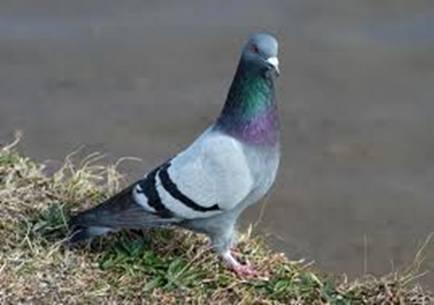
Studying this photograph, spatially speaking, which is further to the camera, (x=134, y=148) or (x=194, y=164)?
(x=134, y=148)

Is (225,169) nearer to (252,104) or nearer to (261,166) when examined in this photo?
(261,166)

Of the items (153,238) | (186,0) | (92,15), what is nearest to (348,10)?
(186,0)

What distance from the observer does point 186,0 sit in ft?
27.8

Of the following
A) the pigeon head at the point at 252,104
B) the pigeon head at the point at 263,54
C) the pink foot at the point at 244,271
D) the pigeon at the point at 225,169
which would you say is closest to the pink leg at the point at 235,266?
the pink foot at the point at 244,271

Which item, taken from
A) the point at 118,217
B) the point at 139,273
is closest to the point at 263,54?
the point at 118,217

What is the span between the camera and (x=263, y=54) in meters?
4.93

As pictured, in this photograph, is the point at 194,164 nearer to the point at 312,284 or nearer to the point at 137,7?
the point at 312,284

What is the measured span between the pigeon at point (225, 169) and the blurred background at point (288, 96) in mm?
1233

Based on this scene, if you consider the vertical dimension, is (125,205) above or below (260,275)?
above

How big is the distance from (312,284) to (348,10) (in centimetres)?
346

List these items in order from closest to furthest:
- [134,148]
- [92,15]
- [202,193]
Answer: [202,193] < [134,148] < [92,15]

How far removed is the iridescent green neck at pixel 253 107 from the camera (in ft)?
16.4

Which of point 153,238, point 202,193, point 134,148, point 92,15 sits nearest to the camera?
point 202,193

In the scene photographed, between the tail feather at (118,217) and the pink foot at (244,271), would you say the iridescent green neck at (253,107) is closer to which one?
the tail feather at (118,217)
